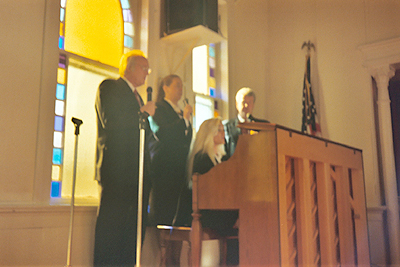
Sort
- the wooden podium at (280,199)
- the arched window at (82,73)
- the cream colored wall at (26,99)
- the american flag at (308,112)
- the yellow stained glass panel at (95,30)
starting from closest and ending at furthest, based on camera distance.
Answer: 1. the wooden podium at (280,199)
2. the cream colored wall at (26,99)
3. the arched window at (82,73)
4. the yellow stained glass panel at (95,30)
5. the american flag at (308,112)

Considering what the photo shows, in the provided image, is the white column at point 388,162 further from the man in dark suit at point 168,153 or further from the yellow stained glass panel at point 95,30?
the yellow stained glass panel at point 95,30

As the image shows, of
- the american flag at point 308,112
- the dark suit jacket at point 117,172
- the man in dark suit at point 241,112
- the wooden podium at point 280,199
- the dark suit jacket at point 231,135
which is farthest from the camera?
the american flag at point 308,112

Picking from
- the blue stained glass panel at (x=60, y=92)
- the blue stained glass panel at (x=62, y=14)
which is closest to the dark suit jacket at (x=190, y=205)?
the blue stained glass panel at (x=60, y=92)

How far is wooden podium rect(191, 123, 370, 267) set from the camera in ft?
9.72

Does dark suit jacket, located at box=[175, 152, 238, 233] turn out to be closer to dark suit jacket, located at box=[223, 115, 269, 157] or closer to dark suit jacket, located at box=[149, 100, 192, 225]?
dark suit jacket, located at box=[149, 100, 192, 225]

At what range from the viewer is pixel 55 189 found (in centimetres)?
381

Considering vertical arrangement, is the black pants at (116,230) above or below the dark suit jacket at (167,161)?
below

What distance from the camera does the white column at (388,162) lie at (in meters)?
5.46

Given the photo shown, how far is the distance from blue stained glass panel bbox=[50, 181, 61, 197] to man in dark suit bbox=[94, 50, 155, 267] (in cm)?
63

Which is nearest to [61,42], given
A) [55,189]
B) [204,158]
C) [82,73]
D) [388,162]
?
[82,73]

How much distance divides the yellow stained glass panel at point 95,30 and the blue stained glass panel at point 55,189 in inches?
52.4

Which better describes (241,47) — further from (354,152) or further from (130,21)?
(354,152)

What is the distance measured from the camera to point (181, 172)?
4211mm

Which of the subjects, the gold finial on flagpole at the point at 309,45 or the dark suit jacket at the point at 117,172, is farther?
the gold finial on flagpole at the point at 309,45
